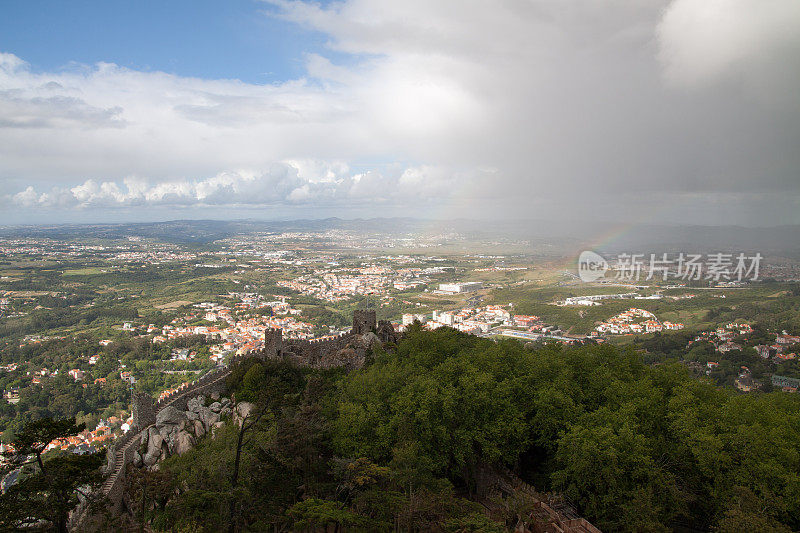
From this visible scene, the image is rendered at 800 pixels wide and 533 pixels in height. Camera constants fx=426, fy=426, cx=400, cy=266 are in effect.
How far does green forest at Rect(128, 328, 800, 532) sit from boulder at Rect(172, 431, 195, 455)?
2.16 ft

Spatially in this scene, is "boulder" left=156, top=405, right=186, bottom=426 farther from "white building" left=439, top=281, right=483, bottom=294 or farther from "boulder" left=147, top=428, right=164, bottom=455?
"white building" left=439, top=281, right=483, bottom=294

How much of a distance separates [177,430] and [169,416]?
1.06 metres

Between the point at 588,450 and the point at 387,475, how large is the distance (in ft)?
20.6

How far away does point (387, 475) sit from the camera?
38.5ft

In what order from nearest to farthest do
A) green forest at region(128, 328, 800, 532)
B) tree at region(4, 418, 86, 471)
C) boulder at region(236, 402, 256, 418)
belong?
tree at region(4, 418, 86, 471), green forest at region(128, 328, 800, 532), boulder at region(236, 402, 256, 418)

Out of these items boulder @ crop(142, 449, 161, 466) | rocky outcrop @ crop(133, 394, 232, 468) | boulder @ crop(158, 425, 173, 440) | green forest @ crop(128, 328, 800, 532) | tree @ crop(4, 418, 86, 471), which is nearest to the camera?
tree @ crop(4, 418, 86, 471)

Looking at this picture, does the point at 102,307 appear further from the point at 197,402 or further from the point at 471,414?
the point at 471,414

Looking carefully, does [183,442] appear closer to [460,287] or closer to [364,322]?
[364,322]

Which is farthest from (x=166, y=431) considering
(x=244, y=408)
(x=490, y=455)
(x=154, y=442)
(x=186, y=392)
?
(x=490, y=455)

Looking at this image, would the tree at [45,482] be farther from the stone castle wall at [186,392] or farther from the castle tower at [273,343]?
the castle tower at [273,343]

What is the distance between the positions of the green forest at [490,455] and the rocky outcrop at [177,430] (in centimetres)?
131

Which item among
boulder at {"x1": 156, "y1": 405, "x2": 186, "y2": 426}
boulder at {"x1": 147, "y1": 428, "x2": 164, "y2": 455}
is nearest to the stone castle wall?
boulder at {"x1": 147, "y1": 428, "x2": 164, "y2": 455}

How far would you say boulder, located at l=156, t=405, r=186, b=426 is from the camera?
19.1 meters

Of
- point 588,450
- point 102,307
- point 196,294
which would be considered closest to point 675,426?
point 588,450
